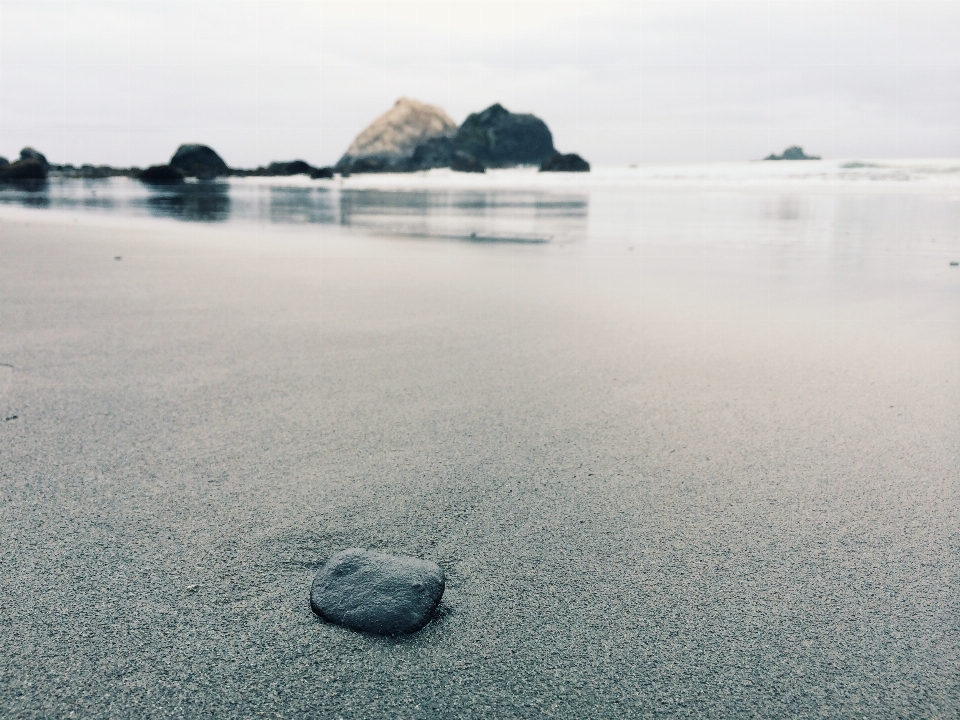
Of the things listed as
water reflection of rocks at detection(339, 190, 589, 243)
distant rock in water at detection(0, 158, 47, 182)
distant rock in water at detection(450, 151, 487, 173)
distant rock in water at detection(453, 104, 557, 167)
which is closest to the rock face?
water reflection of rocks at detection(339, 190, 589, 243)

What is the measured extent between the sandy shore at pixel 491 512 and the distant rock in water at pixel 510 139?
329 ft

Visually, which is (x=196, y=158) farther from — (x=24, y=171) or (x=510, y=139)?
(x=510, y=139)

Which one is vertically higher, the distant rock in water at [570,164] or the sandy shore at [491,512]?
the distant rock in water at [570,164]

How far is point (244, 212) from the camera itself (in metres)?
12.6

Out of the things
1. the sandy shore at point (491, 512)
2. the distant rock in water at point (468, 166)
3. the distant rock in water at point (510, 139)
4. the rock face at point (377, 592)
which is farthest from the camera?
the distant rock in water at point (510, 139)

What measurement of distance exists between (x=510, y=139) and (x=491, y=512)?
10739 cm

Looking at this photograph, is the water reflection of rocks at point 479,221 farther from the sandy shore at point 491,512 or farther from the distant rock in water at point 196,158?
the distant rock in water at point 196,158

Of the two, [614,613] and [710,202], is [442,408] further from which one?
[710,202]

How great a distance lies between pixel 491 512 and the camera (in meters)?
1.74

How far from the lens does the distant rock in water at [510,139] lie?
10156 cm

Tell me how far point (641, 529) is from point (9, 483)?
1.66 meters

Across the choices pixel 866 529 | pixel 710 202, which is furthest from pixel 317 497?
pixel 710 202

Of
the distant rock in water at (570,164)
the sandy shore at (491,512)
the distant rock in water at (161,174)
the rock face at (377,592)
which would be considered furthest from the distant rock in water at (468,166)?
the rock face at (377,592)

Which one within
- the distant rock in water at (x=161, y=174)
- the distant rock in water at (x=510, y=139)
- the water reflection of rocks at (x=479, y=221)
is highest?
the distant rock in water at (x=510, y=139)
